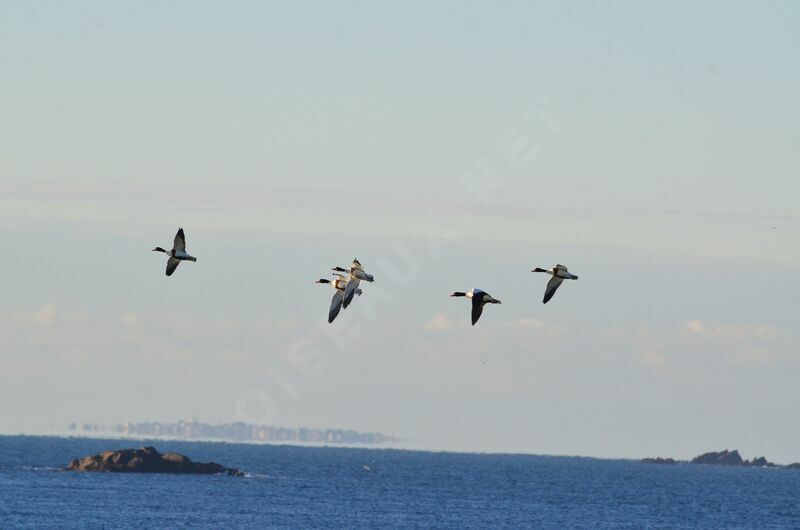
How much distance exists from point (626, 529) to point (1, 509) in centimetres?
7943

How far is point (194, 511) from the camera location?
184m

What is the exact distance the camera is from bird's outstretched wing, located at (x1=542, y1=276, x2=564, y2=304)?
51.8 meters

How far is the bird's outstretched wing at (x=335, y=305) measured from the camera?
4918cm

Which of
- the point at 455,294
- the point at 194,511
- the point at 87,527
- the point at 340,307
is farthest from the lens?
the point at 194,511

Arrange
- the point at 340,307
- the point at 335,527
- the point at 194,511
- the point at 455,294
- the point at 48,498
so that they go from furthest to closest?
the point at 48,498 → the point at 194,511 → the point at 335,527 → the point at 455,294 → the point at 340,307

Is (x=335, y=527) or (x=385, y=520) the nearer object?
(x=335, y=527)

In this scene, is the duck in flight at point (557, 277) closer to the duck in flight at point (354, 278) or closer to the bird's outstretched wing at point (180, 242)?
the duck in flight at point (354, 278)

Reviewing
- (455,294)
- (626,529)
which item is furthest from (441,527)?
(455,294)

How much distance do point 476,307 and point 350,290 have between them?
474cm

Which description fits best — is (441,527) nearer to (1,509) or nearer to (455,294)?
(1,509)

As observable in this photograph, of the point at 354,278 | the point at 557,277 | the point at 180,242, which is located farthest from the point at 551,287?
the point at 180,242

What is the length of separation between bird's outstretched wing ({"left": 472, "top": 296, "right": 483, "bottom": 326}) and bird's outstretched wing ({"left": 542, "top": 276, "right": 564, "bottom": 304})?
7.58 ft

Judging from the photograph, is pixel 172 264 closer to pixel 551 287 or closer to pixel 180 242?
pixel 180 242

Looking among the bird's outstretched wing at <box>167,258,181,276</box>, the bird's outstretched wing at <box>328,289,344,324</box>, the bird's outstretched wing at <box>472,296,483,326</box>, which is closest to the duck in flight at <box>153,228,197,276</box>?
the bird's outstretched wing at <box>167,258,181,276</box>
